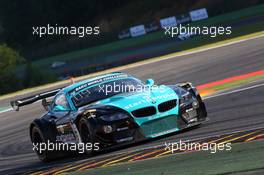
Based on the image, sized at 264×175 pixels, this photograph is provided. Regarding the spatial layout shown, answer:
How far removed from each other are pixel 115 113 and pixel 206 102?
529 centimetres

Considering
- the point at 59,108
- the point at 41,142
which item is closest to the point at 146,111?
the point at 59,108

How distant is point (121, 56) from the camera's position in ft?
144

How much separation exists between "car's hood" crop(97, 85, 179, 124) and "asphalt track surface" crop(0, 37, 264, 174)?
0.60 meters

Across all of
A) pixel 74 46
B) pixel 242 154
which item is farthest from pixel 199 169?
pixel 74 46

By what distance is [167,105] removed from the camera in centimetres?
1042

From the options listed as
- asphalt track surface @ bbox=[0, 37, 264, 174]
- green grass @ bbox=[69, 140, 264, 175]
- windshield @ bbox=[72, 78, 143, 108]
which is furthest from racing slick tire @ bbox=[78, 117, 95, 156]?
green grass @ bbox=[69, 140, 264, 175]

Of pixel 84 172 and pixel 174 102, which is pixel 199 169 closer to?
pixel 84 172

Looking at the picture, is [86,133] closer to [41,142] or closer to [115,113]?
[115,113]

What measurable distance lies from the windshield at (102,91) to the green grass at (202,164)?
287 centimetres

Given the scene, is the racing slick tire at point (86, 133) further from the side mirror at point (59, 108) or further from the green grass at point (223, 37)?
the green grass at point (223, 37)

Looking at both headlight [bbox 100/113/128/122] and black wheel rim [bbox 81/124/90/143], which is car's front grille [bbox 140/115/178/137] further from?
black wheel rim [bbox 81/124/90/143]

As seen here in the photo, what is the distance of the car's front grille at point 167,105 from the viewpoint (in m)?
10.3

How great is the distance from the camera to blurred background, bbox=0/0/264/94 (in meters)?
38.9

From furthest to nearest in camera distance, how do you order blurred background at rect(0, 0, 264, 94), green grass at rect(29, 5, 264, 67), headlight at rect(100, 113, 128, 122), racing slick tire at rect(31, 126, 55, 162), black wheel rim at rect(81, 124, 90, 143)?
green grass at rect(29, 5, 264, 67)
blurred background at rect(0, 0, 264, 94)
racing slick tire at rect(31, 126, 55, 162)
black wheel rim at rect(81, 124, 90, 143)
headlight at rect(100, 113, 128, 122)
